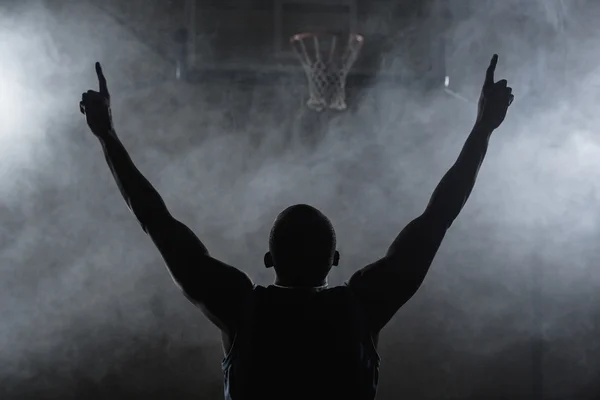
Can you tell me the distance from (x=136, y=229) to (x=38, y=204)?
0.59 m

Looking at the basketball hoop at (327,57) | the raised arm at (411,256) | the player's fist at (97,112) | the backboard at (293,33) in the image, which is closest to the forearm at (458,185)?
the raised arm at (411,256)

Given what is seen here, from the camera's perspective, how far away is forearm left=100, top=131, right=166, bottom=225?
108 centimetres

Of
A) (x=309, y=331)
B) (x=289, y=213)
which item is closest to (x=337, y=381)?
(x=309, y=331)

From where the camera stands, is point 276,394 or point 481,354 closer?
point 276,394

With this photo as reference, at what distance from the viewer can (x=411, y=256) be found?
1.07m

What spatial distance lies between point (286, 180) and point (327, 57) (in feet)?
2.59

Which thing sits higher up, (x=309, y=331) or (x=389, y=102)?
(x=389, y=102)

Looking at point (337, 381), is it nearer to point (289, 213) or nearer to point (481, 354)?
point (289, 213)

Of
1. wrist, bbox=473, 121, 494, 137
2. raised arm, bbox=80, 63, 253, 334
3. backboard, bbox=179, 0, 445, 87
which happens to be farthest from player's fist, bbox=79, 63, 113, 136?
backboard, bbox=179, 0, 445, 87

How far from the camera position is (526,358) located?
390 centimetres

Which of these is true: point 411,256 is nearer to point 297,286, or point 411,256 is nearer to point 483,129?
point 297,286

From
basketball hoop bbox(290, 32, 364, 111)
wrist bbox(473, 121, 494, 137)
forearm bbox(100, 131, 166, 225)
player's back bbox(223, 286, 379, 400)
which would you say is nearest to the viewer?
player's back bbox(223, 286, 379, 400)

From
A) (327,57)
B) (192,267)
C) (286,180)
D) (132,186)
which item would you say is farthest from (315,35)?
(192,267)

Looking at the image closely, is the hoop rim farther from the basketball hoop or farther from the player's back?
the player's back
